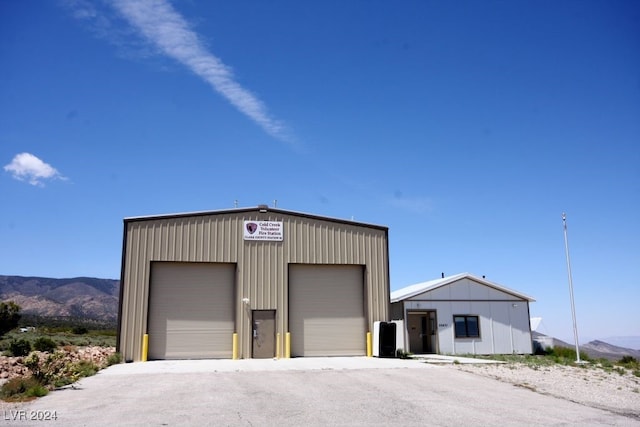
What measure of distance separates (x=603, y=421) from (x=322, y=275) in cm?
1548

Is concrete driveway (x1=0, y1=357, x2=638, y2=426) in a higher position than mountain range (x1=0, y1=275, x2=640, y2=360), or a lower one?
lower

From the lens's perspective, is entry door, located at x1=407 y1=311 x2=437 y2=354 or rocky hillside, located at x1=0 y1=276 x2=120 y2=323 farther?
rocky hillside, located at x1=0 y1=276 x2=120 y2=323

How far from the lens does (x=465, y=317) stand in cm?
2772

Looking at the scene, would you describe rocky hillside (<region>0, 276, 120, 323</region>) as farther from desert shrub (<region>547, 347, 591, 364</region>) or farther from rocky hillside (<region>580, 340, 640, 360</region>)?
desert shrub (<region>547, 347, 591, 364</region>)

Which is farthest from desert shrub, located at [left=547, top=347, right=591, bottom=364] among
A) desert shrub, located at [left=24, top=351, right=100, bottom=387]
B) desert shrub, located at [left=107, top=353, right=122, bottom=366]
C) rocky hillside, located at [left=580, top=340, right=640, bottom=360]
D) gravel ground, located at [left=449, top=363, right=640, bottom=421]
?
desert shrub, located at [left=24, top=351, right=100, bottom=387]

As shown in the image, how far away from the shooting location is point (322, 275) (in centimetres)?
2505

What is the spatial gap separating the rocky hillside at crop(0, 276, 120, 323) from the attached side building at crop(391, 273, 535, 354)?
107m

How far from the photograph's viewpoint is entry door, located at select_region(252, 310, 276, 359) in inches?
915

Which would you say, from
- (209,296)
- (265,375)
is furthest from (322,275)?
(265,375)

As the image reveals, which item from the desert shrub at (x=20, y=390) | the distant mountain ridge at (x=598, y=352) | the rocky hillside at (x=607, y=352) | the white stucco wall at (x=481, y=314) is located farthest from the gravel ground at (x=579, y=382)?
the rocky hillside at (x=607, y=352)

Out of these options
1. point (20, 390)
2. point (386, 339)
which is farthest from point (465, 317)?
point (20, 390)

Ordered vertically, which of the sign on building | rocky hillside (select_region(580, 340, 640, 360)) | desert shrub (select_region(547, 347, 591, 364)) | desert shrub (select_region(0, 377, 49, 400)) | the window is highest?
the sign on building

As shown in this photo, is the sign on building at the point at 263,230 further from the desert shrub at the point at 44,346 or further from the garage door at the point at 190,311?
the desert shrub at the point at 44,346

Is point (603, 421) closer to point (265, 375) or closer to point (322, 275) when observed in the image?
point (265, 375)
